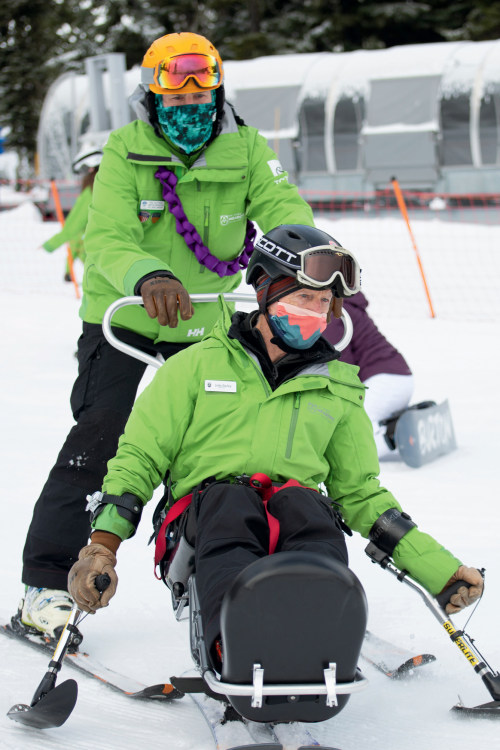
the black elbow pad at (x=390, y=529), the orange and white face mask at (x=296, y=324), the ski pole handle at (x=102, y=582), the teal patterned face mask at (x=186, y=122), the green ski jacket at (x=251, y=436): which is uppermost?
the teal patterned face mask at (x=186, y=122)

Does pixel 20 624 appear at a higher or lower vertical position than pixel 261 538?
lower

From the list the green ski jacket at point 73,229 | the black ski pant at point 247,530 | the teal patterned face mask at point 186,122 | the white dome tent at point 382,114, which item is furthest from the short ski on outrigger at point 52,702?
the white dome tent at point 382,114

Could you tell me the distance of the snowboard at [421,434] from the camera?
559 cm

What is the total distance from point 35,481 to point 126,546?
121 cm

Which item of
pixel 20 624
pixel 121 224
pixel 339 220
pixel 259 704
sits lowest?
pixel 339 220

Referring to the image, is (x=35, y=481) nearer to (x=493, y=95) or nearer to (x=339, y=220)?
(x=339, y=220)

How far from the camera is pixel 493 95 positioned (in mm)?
19719

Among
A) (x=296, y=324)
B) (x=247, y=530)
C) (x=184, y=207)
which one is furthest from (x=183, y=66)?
(x=247, y=530)

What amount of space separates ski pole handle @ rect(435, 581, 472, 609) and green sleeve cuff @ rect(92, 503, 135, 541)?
85 cm

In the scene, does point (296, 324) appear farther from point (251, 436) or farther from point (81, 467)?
point (81, 467)

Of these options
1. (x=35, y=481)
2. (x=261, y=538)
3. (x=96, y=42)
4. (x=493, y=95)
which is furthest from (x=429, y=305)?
(x=96, y=42)

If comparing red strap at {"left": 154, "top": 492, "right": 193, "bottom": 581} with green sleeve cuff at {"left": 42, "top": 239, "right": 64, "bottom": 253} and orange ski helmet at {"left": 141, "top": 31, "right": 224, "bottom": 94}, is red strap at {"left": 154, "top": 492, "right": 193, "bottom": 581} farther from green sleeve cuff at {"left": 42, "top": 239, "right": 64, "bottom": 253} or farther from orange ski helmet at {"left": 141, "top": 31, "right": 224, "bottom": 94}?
green sleeve cuff at {"left": 42, "top": 239, "right": 64, "bottom": 253}

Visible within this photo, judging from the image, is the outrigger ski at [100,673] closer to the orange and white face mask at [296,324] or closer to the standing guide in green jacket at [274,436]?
the standing guide in green jacket at [274,436]

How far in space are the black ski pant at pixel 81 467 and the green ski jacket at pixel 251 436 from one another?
57 cm
